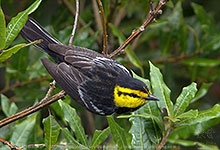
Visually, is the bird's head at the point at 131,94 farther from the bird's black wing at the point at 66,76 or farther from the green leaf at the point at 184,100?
the bird's black wing at the point at 66,76

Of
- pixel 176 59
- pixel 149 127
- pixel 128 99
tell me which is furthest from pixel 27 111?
pixel 176 59

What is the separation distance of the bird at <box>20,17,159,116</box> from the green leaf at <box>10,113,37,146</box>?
0.44 m

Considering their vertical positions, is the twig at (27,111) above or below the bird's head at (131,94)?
above

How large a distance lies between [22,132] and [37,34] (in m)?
0.93

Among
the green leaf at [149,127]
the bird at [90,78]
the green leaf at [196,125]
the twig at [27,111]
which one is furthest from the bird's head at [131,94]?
the twig at [27,111]

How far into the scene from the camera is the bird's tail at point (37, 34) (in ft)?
10.9

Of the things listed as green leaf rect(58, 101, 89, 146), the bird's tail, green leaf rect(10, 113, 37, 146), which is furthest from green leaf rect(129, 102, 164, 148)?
the bird's tail

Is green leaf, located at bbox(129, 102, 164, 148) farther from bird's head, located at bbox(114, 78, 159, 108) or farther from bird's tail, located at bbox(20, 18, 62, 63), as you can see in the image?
bird's tail, located at bbox(20, 18, 62, 63)

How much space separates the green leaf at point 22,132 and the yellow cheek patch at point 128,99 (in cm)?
78

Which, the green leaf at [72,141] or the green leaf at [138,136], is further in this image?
the green leaf at [138,136]

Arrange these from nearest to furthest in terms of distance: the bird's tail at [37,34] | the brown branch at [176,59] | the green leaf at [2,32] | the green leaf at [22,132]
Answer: the green leaf at [2,32] → the green leaf at [22,132] → the bird's tail at [37,34] → the brown branch at [176,59]

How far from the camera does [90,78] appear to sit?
3.22 meters

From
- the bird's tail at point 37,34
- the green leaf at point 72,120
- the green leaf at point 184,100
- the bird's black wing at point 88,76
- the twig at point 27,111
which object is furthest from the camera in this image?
the bird's tail at point 37,34

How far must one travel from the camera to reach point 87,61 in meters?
3.30
